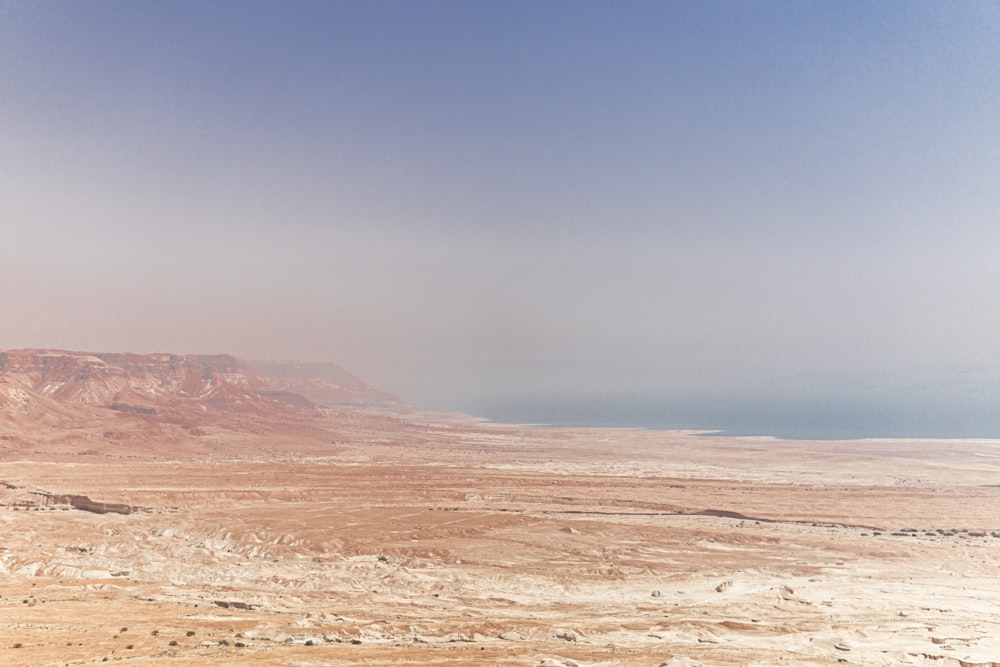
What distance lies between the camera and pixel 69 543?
3866cm

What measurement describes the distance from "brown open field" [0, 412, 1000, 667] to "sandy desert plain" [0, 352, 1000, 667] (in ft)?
0.62

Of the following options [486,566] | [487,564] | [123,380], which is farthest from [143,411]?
[486,566]

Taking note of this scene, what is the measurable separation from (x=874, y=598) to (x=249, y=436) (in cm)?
10679

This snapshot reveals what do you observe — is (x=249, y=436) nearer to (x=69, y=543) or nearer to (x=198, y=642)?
(x=69, y=543)

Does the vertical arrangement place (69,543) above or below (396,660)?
below

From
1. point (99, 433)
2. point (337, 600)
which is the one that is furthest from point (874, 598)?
point (99, 433)

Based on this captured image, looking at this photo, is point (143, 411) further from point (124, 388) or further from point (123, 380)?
point (123, 380)

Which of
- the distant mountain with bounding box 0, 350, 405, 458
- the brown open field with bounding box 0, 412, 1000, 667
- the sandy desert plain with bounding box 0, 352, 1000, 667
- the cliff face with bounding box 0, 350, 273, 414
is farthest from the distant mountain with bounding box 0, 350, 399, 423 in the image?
the brown open field with bounding box 0, 412, 1000, 667

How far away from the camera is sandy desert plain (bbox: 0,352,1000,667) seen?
21.9 metres

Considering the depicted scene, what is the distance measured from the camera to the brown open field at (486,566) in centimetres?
2181

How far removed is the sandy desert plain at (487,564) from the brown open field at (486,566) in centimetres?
19

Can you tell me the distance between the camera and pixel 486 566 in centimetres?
3616

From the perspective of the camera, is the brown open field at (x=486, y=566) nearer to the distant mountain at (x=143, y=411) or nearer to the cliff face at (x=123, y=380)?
the distant mountain at (x=143, y=411)

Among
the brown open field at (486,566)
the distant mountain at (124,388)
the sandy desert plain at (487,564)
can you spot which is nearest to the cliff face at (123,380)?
the distant mountain at (124,388)
